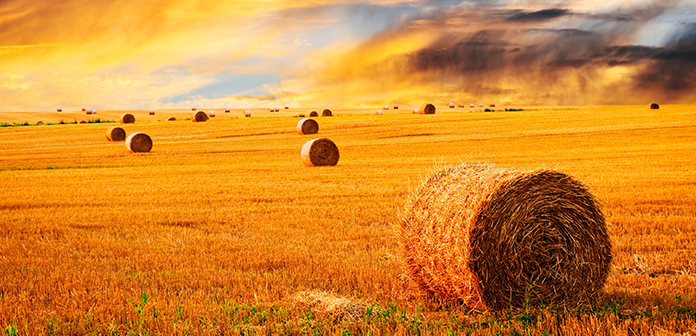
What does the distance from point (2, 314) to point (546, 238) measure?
612 cm

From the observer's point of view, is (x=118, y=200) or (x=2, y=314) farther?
(x=118, y=200)

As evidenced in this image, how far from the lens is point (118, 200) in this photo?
16672 mm

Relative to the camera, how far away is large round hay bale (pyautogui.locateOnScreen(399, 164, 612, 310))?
21.7ft

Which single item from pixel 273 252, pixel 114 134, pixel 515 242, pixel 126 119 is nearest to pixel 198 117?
pixel 126 119

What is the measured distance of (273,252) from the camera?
957 cm

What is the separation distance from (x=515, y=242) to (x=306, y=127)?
41.2 meters

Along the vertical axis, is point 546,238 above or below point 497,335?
above

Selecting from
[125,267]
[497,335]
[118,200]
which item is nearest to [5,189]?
[118,200]

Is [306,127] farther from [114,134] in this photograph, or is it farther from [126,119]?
[126,119]

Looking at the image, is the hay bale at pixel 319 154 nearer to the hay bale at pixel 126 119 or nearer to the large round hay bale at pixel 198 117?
the large round hay bale at pixel 198 117

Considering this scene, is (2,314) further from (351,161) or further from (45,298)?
(351,161)

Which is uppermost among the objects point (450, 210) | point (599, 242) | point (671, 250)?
point (450, 210)

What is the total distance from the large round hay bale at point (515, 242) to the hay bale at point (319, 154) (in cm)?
2020

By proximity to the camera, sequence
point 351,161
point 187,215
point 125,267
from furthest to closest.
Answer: point 351,161, point 187,215, point 125,267
